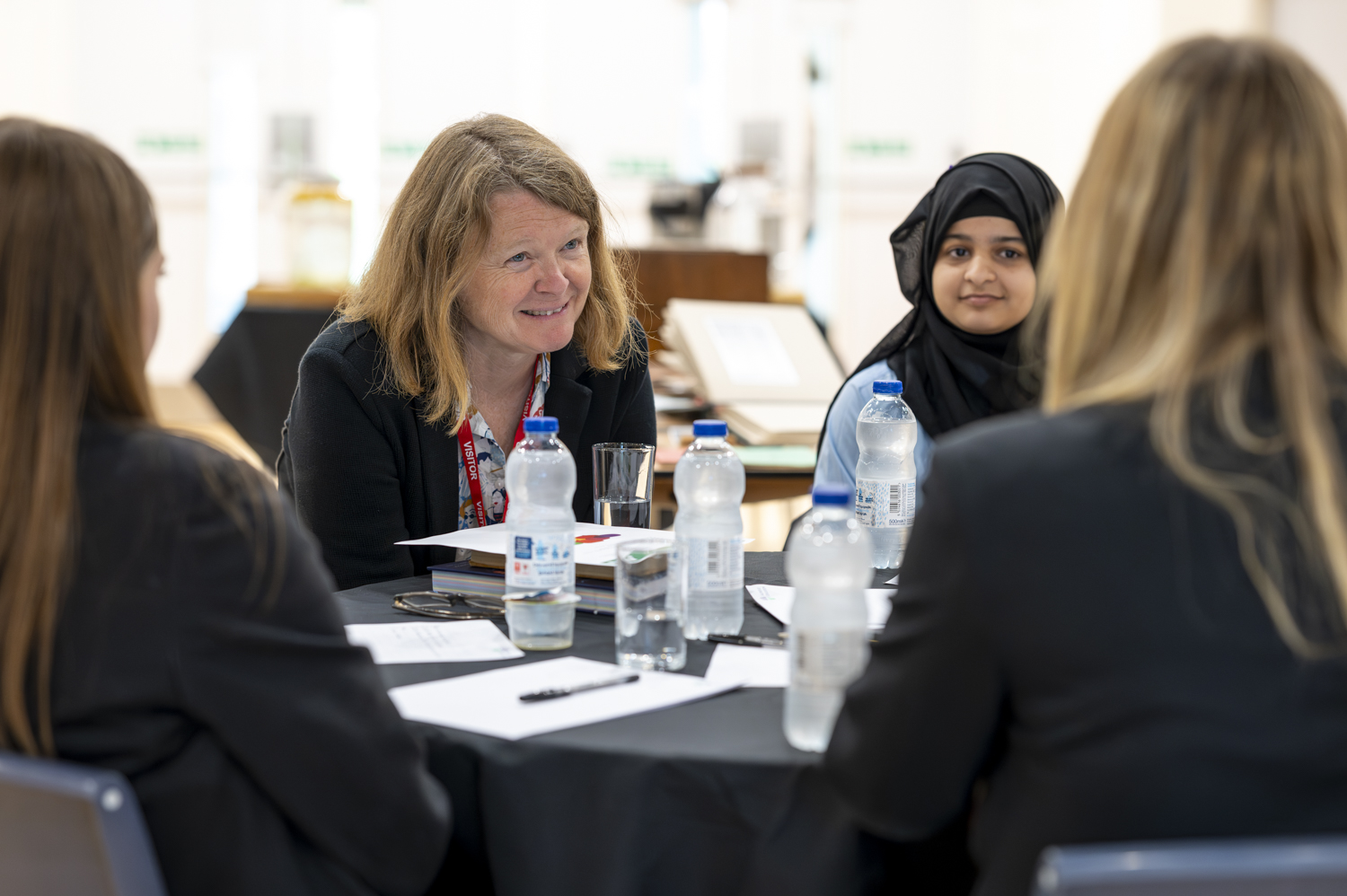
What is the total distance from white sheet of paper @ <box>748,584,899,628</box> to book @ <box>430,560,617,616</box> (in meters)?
0.23

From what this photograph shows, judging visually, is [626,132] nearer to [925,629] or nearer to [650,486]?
[650,486]

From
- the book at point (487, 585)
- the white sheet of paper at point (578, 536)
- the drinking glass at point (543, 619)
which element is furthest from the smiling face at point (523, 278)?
the drinking glass at point (543, 619)

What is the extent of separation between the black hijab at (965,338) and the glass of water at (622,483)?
30.9 inches

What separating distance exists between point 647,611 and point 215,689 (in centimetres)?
56

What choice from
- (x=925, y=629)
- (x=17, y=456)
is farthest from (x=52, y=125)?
(x=925, y=629)

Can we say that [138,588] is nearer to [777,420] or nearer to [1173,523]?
[1173,523]

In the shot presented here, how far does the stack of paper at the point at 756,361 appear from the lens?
11.9 ft

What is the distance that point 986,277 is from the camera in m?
2.49

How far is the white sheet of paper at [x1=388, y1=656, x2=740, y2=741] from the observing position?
126 centimetres

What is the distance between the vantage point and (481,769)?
1218 millimetres

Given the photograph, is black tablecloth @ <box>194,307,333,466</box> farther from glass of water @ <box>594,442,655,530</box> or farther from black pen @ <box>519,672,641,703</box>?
black pen @ <box>519,672,641,703</box>

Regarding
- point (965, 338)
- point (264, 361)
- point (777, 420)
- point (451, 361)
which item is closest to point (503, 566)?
point (451, 361)

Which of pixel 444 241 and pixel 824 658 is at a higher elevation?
pixel 444 241

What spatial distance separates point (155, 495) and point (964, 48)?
24.8 ft
